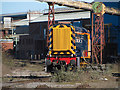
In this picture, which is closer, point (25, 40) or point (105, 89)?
point (105, 89)

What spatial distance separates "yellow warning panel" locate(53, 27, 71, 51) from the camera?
46.2ft

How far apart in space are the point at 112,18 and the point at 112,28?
1607 millimetres

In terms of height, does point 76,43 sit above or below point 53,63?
above

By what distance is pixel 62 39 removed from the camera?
1406 cm

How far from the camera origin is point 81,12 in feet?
127

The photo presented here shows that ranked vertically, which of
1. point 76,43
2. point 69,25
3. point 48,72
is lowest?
point 48,72

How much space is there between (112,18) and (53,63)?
20.5 metres

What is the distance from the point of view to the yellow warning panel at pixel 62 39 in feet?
46.2

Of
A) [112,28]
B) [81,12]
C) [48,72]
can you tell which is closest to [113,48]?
[112,28]

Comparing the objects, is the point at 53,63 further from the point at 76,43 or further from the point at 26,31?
the point at 26,31

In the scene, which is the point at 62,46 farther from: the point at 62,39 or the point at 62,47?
the point at 62,39

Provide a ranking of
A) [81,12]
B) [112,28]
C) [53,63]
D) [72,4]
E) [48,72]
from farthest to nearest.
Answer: [81,12] → [112,28] → [72,4] → [48,72] → [53,63]

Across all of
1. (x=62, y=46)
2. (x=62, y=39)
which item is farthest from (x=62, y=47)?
(x=62, y=39)

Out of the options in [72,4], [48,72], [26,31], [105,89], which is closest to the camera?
[105,89]
